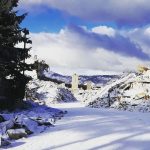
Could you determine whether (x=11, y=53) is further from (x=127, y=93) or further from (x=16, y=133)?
(x=127, y=93)

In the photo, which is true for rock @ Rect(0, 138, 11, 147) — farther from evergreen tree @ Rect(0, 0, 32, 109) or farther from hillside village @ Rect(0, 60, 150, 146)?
evergreen tree @ Rect(0, 0, 32, 109)

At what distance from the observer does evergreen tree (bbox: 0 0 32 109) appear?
26984 mm

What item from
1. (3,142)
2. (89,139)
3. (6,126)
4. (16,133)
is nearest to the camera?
(3,142)

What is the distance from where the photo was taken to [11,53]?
27859 millimetres

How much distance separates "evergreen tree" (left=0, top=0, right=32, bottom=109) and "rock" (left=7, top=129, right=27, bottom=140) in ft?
40.1

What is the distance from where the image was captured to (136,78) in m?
45.0

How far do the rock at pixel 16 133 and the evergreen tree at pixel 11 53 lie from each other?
12.2 meters

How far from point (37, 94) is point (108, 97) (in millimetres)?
21949

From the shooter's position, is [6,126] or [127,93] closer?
[6,126]

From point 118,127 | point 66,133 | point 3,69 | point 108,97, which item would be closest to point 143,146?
point 66,133

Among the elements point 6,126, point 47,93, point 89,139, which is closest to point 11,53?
point 6,126

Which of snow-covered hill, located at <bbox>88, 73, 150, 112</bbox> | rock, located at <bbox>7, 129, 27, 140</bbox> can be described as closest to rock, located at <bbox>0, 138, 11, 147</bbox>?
rock, located at <bbox>7, 129, 27, 140</bbox>

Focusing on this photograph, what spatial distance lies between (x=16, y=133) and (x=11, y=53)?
13762 millimetres

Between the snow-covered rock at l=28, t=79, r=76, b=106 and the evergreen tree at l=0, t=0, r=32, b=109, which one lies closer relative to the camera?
the evergreen tree at l=0, t=0, r=32, b=109
